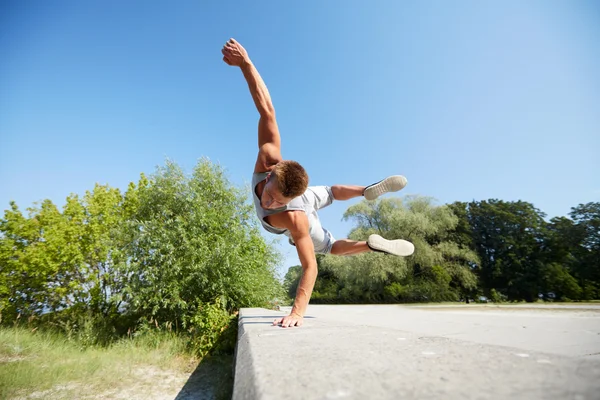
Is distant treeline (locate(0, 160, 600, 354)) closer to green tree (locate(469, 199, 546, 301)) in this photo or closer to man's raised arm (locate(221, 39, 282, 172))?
man's raised arm (locate(221, 39, 282, 172))

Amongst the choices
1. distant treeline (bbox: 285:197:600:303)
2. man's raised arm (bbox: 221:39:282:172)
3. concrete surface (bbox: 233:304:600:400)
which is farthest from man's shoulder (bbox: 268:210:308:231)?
distant treeline (bbox: 285:197:600:303)

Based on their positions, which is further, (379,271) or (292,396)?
(379,271)

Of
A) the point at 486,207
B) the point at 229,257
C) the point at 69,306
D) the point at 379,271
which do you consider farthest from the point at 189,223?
the point at 486,207

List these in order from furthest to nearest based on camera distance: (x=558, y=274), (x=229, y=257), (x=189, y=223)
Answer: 1. (x=558, y=274)
2. (x=189, y=223)
3. (x=229, y=257)

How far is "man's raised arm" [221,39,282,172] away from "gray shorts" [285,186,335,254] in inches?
26.2

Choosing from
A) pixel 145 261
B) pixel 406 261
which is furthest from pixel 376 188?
pixel 406 261

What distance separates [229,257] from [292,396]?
6.56 m

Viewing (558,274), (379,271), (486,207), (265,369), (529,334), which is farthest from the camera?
(486,207)

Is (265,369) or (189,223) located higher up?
(189,223)

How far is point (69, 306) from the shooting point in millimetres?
8328

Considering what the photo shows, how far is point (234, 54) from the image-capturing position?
2857 mm

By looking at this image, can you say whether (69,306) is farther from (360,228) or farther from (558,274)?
(558,274)

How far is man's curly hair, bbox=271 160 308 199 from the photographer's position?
2441 millimetres

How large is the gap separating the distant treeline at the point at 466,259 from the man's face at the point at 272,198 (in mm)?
15497
